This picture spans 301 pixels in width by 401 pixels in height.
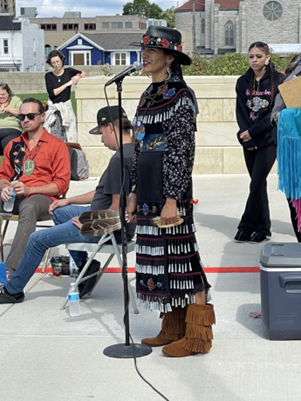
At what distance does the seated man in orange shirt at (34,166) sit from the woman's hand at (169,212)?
228 cm

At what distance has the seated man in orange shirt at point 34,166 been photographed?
659 cm

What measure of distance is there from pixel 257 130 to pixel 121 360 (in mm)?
3518

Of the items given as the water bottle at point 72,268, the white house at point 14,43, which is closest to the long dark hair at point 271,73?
Result: the water bottle at point 72,268

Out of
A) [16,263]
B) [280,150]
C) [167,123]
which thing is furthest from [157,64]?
[16,263]

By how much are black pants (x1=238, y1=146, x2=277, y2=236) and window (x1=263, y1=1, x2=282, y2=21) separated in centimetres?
12762

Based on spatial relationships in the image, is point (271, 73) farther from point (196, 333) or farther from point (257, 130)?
point (196, 333)

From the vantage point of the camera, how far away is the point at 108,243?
5.74 metres

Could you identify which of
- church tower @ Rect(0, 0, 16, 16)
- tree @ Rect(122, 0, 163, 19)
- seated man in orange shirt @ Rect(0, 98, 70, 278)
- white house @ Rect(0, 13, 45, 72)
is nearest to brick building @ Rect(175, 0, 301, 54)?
white house @ Rect(0, 13, 45, 72)

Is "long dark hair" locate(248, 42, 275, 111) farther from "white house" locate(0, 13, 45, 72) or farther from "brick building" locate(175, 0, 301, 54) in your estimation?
"brick building" locate(175, 0, 301, 54)

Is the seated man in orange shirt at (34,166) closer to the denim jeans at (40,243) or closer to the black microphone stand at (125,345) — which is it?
the denim jeans at (40,243)

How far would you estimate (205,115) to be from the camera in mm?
12234

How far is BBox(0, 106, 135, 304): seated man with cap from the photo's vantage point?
5508mm

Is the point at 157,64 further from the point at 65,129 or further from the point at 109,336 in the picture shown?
the point at 65,129

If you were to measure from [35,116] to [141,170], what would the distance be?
2.40 meters
